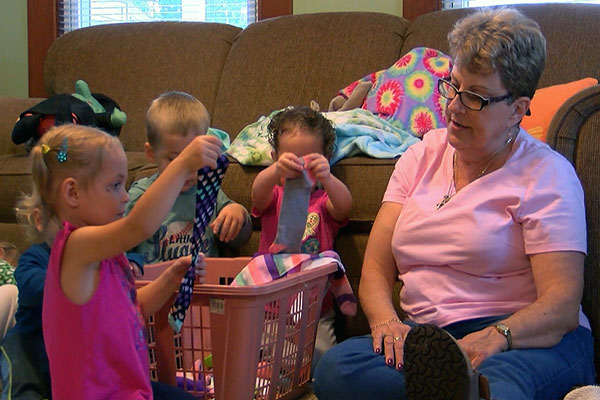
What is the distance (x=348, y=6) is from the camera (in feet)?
11.1

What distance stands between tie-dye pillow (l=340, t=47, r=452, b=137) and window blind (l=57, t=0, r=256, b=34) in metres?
1.29

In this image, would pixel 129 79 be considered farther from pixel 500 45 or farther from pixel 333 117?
pixel 500 45

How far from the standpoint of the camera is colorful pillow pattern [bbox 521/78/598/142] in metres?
2.12

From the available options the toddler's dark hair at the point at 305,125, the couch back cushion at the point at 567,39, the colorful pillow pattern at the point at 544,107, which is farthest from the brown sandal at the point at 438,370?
the couch back cushion at the point at 567,39

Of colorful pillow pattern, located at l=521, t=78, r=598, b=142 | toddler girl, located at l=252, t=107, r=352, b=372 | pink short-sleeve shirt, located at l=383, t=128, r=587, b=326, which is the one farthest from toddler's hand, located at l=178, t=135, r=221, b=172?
colorful pillow pattern, located at l=521, t=78, r=598, b=142

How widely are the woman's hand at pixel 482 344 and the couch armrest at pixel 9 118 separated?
6.75 ft

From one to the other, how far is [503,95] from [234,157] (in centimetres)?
98

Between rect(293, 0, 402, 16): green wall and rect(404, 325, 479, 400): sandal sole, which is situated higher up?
rect(293, 0, 402, 16): green wall

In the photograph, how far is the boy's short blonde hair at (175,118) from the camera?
1.94m

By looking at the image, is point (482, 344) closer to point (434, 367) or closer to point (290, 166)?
point (434, 367)

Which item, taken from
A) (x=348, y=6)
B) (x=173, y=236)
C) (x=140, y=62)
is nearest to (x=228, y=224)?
(x=173, y=236)

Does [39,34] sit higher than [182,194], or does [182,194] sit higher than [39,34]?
[39,34]

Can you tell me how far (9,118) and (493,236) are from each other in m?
2.17

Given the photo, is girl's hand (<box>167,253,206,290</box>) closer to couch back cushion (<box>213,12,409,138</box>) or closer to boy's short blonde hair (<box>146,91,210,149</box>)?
boy's short blonde hair (<box>146,91,210,149</box>)
